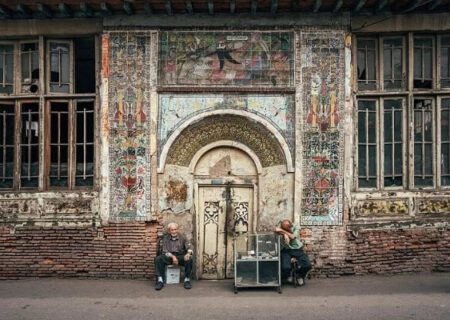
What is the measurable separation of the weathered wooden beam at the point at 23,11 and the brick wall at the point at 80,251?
Result: 4231 millimetres

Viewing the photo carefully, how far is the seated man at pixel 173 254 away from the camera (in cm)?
1067

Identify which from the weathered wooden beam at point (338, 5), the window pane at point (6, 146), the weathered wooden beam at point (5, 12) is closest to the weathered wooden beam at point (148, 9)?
the weathered wooden beam at point (5, 12)

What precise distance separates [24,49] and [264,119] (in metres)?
5.10

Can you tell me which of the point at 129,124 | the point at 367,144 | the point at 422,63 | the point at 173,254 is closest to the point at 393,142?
the point at 367,144

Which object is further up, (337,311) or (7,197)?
(7,197)

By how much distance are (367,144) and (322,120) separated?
1126 millimetres

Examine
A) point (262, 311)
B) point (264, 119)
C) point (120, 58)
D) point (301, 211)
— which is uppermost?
point (120, 58)

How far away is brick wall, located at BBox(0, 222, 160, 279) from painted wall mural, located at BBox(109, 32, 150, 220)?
0.42 m

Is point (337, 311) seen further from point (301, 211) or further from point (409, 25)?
point (409, 25)

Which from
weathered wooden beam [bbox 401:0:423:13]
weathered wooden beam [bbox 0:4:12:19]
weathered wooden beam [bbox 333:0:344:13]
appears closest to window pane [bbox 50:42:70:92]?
weathered wooden beam [bbox 0:4:12:19]

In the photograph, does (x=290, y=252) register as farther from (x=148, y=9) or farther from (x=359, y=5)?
(x=148, y=9)

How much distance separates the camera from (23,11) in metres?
11.3

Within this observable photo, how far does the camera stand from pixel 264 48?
1140cm

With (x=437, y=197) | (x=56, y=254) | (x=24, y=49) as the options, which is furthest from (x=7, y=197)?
(x=437, y=197)
